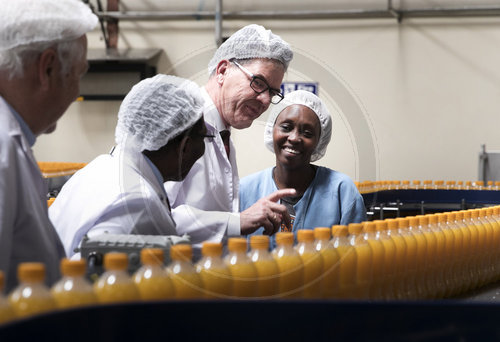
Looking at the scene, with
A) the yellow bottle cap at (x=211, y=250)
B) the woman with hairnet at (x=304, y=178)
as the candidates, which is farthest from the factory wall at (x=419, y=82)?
the yellow bottle cap at (x=211, y=250)

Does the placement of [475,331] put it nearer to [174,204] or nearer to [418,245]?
[418,245]

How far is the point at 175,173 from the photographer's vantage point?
6.98 ft

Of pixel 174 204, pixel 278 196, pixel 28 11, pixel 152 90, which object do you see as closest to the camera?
pixel 28 11

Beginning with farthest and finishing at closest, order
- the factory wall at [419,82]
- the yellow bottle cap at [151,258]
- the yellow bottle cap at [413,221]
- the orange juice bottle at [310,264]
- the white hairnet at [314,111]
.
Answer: the factory wall at [419,82] < the white hairnet at [314,111] < the yellow bottle cap at [413,221] < the orange juice bottle at [310,264] < the yellow bottle cap at [151,258]

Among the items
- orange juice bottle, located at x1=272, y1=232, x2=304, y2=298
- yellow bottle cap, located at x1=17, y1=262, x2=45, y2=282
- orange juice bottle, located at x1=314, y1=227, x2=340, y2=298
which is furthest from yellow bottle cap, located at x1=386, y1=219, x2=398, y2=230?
yellow bottle cap, located at x1=17, y1=262, x2=45, y2=282

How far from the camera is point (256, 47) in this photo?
2.62m

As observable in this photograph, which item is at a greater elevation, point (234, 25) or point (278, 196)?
point (234, 25)

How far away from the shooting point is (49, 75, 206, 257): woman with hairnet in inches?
74.2

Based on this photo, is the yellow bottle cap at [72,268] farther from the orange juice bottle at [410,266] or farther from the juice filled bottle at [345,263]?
the orange juice bottle at [410,266]

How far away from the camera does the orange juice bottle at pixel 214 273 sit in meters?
1.31

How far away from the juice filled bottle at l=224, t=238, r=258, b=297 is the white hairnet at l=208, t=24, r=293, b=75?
1.40 metres

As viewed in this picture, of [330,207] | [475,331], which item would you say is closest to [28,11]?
[475,331]

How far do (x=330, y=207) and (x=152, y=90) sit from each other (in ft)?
3.18

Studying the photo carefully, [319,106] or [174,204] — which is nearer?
[174,204]
